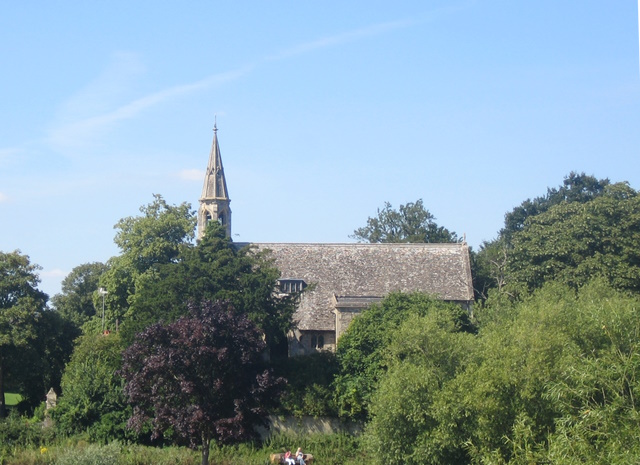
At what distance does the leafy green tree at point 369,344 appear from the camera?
39.6 metres

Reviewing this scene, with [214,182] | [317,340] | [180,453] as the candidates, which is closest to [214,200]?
[214,182]

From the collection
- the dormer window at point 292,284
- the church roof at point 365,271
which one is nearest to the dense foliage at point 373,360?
the church roof at point 365,271

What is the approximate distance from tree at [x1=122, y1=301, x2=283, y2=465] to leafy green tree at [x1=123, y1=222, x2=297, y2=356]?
182 inches

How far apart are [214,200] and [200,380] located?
30625 mm

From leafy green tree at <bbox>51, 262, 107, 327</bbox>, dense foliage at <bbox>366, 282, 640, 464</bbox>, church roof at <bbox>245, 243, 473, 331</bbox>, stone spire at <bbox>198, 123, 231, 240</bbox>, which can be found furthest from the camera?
leafy green tree at <bbox>51, 262, 107, 327</bbox>

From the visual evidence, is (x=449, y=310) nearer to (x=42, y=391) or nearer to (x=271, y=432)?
(x=271, y=432)

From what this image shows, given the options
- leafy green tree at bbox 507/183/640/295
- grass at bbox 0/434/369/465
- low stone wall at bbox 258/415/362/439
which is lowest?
grass at bbox 0/434/369/465

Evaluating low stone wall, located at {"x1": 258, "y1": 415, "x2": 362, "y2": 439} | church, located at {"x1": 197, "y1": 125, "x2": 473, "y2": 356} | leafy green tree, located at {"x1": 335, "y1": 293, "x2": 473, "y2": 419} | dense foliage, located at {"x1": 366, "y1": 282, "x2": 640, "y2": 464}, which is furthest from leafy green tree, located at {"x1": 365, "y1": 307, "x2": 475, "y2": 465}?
church, located at {"x1": 197, "y1": 125, "x2": 473, "y2": 356}

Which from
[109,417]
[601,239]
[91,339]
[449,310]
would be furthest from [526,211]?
[109,417]

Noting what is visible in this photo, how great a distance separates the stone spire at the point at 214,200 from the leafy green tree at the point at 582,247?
20853 mm

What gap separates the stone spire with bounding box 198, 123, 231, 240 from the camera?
62.7 m

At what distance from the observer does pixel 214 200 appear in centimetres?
6269

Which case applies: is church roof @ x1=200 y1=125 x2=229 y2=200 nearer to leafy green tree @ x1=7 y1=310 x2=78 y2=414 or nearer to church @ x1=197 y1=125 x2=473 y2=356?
church @ x1=197 y1=125 x2=473 y2=356

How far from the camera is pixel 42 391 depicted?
5066 cm
